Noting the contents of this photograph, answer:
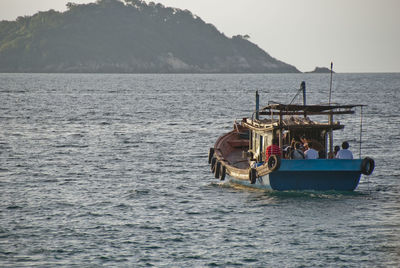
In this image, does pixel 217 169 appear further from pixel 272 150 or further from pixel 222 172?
pixel 272 150

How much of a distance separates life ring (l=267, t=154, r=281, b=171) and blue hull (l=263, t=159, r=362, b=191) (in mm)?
223

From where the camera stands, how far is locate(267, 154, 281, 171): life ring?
2631 centimetres

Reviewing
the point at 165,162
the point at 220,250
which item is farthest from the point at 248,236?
the point at 165,162

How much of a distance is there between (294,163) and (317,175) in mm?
1116

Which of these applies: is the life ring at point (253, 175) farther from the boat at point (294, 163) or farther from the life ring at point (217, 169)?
the life ring at point (217, 169)

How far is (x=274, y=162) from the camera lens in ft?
86.8

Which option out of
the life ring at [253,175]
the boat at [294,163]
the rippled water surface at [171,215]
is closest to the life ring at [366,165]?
the boat at [294,163]

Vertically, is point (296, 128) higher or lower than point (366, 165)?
higher

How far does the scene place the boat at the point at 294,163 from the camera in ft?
86.8

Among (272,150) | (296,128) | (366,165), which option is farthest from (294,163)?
(366,165)

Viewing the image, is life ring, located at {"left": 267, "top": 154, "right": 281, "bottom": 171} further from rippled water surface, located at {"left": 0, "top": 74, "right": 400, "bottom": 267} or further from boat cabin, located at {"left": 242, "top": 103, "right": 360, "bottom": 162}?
boat cabin, located at {"left": 242, "top": 103, "right": 360, "bottom": 162}

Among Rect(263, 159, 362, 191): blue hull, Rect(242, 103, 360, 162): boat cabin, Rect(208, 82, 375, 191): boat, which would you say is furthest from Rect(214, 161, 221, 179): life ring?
Rect(263, 159, 362, 191): blue hull

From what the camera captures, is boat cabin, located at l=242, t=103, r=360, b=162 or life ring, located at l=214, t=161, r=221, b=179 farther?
life ring, located at l=214, t=161, r=221, b=179

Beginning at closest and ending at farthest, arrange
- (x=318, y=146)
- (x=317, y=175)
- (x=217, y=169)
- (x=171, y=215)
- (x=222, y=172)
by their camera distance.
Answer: (x=171, y=215)
(x=317, y=175)
(x=318, y=146)
(x=222, y=172)
(x=217, y=169)
